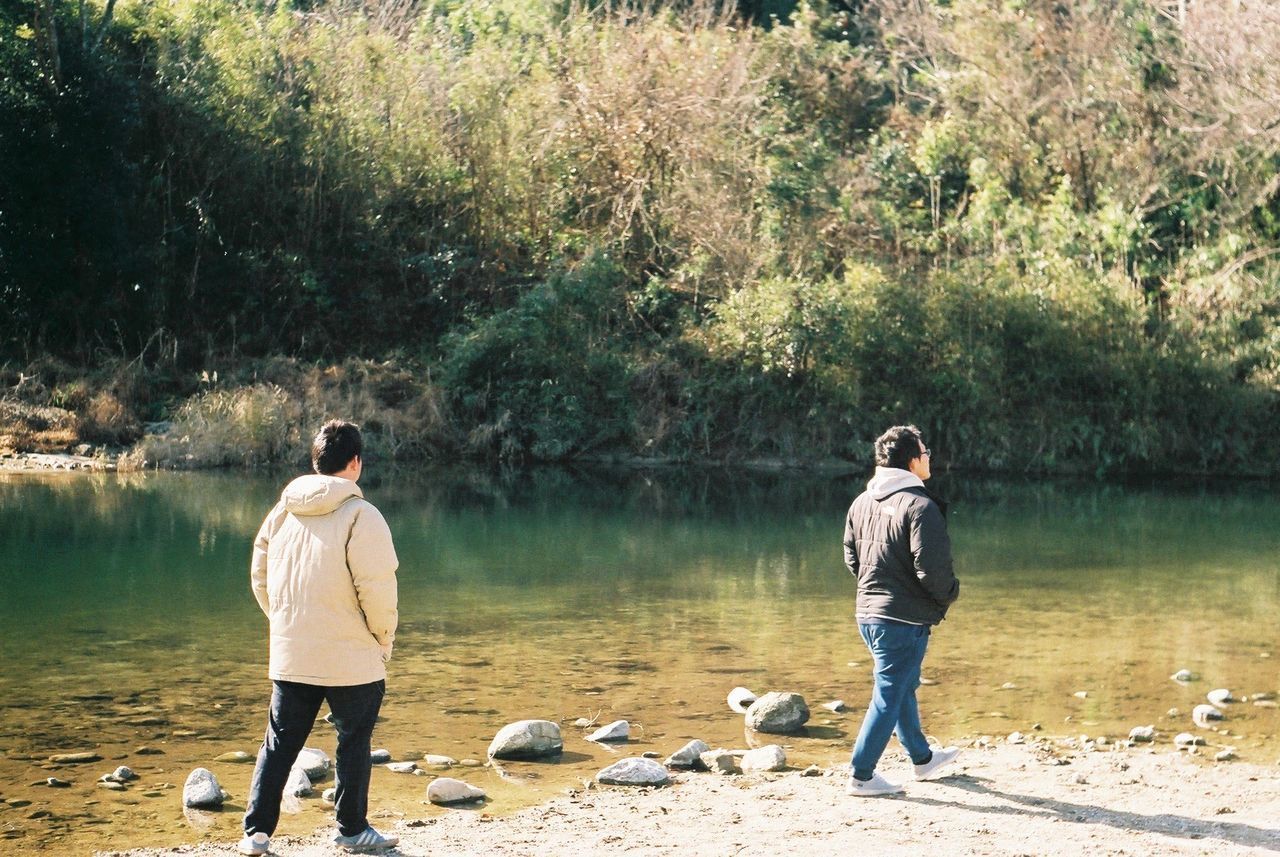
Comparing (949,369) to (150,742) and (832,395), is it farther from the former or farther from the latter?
(150,742)

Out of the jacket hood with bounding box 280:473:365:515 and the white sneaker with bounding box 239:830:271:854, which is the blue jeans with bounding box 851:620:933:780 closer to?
the jacket hood with bounding box 280:473:365:515

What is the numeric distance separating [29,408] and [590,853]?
2082 centimetres

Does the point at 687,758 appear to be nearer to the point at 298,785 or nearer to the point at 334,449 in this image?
the point at 298,785

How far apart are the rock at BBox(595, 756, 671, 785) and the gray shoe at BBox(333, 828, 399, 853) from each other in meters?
1.36

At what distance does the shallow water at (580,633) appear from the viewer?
24.7 feet

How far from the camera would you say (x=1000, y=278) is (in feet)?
81.0

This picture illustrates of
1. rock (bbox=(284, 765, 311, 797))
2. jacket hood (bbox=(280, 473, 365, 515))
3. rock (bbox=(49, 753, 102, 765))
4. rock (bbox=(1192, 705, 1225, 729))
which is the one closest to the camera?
jacket hood (bbox=(280, 473, 365, 515))

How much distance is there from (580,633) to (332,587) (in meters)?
5.64

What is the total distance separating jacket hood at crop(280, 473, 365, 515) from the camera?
529cm

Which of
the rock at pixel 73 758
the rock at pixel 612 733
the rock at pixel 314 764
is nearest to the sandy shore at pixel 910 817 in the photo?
the rock at pixel 314 764

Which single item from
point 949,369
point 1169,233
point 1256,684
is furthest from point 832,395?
point 1256,684

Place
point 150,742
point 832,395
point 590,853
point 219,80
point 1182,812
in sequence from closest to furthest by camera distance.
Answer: point 590,853 → point 1182,812 → point 150,742 → point 832,395 → point 219,80

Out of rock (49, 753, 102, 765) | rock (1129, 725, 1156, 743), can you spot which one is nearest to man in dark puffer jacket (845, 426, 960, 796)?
rock (1129, 725, 1156, 743)

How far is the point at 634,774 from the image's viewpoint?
22.2 ft
